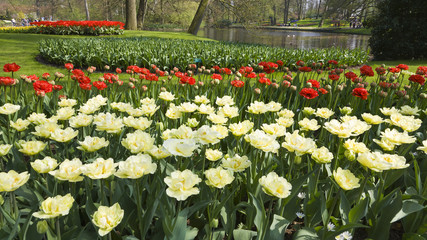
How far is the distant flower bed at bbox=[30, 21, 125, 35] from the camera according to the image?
14.8 metres

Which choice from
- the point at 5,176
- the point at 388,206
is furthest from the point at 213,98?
the point at 5,176

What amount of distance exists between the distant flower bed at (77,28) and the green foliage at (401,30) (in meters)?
12.5

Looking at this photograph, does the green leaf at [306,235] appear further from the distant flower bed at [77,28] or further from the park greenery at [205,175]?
the distant flower bed at [77,28]

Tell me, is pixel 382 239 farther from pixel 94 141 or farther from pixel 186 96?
pixel 186 96

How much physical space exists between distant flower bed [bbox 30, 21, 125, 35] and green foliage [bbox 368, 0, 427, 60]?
40.9ft

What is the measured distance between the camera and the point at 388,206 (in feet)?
4.76

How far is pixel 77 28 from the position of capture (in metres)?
15.1

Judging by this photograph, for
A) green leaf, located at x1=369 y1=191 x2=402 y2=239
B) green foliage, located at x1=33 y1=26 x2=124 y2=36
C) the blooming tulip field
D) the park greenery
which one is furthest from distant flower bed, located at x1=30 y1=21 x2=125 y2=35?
green leaf, located at x1=369 y1=191 x2=402 y2=239

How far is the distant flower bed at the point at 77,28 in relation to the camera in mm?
14844

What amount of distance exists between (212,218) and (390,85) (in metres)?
2.70

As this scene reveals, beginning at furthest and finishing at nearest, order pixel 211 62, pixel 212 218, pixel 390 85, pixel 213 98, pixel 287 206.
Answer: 1. pixel 211 62
2. pixel 213 98
3. pixel 390 85
4. pixel 287 206
5. pixel 212 218

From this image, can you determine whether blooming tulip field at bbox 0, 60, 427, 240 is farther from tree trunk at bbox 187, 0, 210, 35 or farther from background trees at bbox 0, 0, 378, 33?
background trees at bbox 0, 0, 378, 33

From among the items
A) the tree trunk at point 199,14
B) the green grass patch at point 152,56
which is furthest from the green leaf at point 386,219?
the tree trunk at point 199,14

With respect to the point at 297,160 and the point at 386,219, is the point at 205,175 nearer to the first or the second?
the point at 297,160
